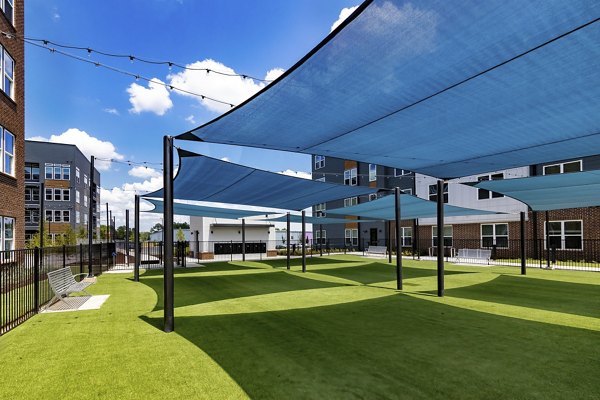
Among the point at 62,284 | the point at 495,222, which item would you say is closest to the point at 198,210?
the point at 62,284

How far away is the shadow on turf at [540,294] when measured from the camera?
7.16 metres

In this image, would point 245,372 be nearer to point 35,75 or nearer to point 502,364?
point 502,364

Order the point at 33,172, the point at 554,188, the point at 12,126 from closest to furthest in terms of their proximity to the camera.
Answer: the point at 554,188 < the point at 12,126 < the point at 33,172

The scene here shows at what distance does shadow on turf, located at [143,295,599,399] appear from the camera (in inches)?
133

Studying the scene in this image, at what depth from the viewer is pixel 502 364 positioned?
3994 millimetres

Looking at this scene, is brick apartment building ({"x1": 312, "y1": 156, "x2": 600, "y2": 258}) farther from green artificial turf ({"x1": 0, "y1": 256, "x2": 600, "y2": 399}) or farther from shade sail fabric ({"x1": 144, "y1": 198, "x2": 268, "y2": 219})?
green artificial turf ({"x1": 0, "y1": 256, "x2": 600, "y2": 399})

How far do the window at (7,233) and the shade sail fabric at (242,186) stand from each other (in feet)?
16.9

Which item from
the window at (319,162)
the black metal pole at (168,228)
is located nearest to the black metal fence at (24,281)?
the black metal pole at (168,228)

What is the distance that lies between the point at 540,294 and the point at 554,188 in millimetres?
3373

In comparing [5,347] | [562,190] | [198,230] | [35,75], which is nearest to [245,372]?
[5,347]

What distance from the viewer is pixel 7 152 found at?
11.7m

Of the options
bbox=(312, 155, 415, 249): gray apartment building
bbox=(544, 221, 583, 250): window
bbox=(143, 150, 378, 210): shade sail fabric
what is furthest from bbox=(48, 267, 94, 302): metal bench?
bbox=(544, 221, 583, 250): window

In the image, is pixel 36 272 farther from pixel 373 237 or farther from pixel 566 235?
pixel 373 237

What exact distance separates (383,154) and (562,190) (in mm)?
6286
